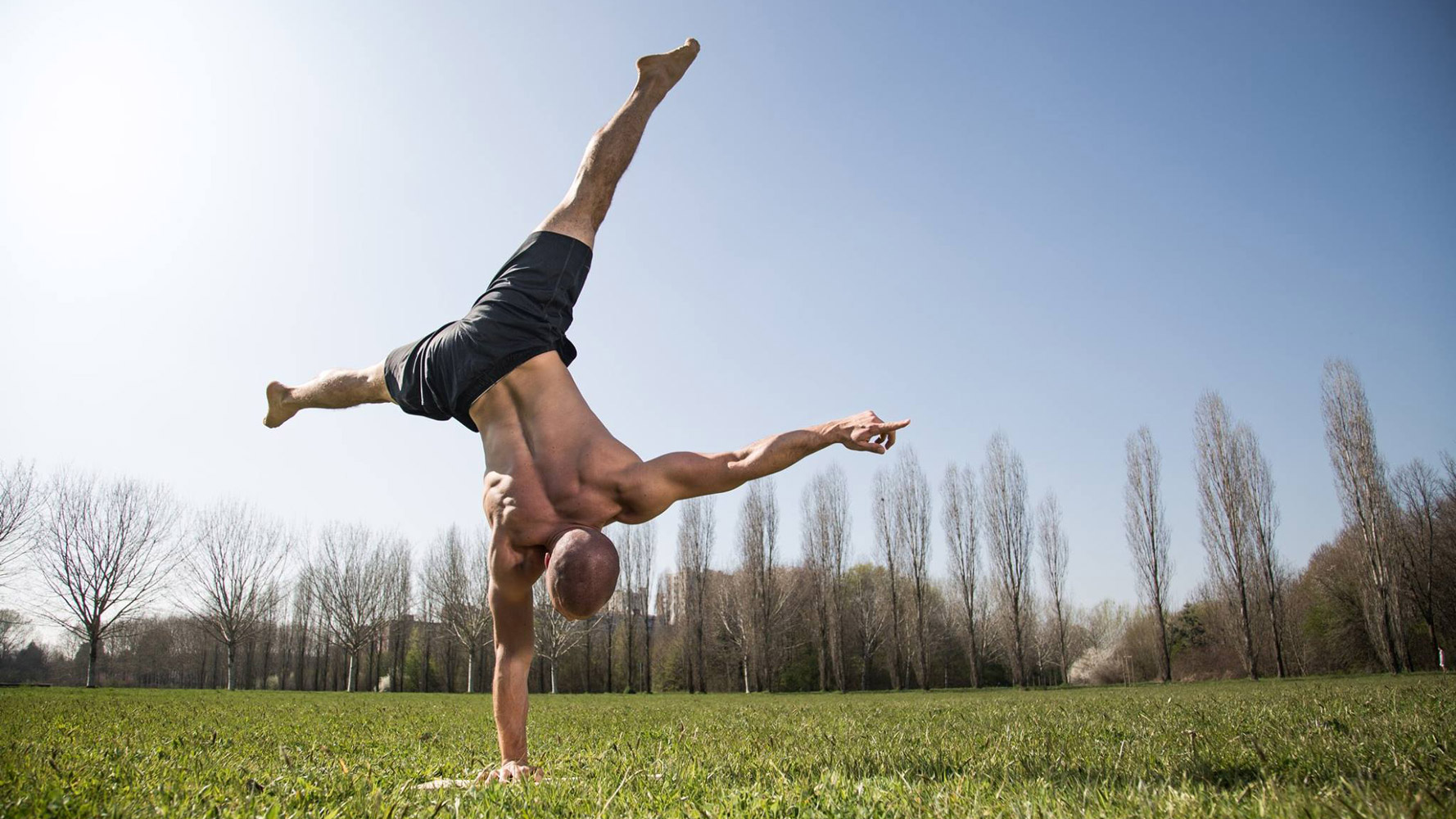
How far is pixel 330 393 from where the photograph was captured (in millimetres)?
4848

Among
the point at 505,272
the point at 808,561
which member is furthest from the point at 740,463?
the point at 808,561

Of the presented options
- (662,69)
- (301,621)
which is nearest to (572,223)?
(662,69)

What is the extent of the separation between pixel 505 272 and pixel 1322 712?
6.58 meters

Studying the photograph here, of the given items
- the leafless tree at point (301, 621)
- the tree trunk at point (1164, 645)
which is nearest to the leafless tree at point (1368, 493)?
the tree trunk at point (1164, 645)

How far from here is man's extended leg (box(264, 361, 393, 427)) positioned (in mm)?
4629

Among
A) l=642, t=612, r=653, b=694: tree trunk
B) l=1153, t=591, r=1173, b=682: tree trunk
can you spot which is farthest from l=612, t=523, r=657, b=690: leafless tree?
l=1153, t=591, r=1173, b=682: tree trunk

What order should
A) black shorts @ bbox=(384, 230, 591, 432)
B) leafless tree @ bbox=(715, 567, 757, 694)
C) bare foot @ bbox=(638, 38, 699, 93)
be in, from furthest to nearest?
leafless tree @ bbox=(715, 567, 757, 694) < bare foot @ bbox=(638, 38, 699, 93) < black shorts @ bbox=(384, 230, 591, 432)

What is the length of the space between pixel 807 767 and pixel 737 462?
1423mm

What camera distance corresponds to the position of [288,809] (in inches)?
95.7

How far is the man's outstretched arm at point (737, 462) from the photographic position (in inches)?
142

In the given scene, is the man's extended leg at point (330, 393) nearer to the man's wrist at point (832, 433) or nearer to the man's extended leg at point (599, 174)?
the man's extended leg at point (599, 174)

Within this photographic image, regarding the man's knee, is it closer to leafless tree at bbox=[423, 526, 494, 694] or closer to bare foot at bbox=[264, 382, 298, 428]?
bare foot at bbox=[264, 382, 298, 428]

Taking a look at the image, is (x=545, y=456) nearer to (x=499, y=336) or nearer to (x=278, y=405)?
(x=499, y=336)

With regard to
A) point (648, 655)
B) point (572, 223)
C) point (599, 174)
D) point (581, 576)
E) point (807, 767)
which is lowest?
point (648, 655)
